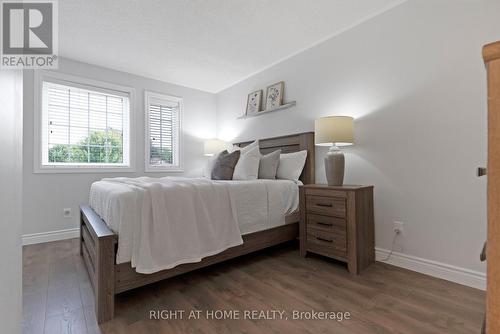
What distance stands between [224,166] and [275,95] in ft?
4.61

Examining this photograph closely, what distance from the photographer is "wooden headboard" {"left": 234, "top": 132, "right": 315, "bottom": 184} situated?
2863 millimetres

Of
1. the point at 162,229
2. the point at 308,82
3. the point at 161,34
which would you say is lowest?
the point at 162,229

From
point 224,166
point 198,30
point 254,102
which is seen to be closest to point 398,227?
point 224,166

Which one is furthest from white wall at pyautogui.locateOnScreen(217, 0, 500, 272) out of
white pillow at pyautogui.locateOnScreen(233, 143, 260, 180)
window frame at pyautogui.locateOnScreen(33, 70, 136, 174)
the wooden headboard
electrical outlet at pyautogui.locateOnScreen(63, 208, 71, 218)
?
electrical outlet at pyautogui.locateOnScreen(63, 208, 71, 218)

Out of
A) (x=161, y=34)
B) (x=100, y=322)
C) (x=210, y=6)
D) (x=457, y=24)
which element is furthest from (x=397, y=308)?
(x=161, y=34)

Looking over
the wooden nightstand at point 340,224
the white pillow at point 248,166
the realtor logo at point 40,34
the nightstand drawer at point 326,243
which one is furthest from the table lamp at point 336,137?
the realtor logo at point 40,34

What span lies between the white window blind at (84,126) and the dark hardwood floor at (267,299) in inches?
58.0

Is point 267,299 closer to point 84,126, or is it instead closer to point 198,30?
point 198,30

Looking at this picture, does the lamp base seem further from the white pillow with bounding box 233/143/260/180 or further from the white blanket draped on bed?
the white blanket draped on bed

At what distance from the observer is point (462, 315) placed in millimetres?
1403

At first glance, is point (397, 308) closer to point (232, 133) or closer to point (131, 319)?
point (131, 319)

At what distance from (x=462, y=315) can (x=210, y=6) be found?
2.98 metres

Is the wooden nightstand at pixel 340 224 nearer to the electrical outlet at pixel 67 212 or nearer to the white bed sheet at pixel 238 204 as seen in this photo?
the white bed sheet at pixel 238 204

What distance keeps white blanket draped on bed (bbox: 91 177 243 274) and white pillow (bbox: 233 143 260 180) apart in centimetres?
71
